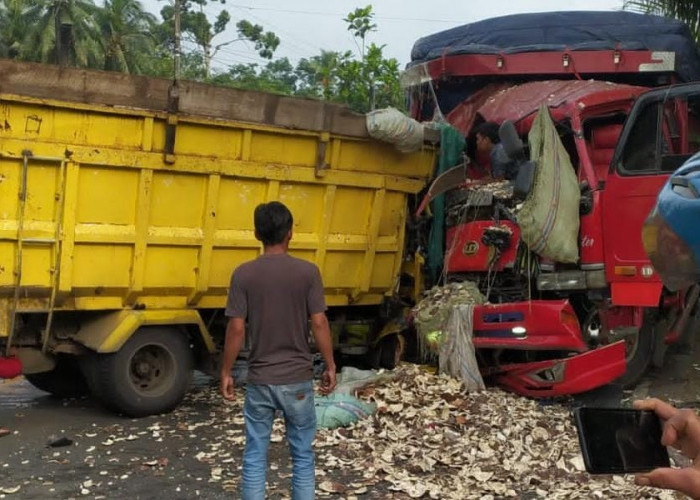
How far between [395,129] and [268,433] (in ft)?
→ 12.2

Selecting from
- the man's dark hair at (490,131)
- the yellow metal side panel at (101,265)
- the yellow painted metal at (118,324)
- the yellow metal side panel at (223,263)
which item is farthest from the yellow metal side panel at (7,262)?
the man's dark hair at (490,131)

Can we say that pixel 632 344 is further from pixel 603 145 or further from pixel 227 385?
pixel 227 385

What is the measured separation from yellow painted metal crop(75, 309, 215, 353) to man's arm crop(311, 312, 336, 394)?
7.69ft

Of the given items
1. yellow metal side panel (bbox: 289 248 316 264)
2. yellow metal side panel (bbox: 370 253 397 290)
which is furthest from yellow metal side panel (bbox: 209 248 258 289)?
yellow metal side panel (bbox: 370 253 397 290)

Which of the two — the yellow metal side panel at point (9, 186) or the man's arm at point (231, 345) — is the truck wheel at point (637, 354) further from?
the yellow metal side panel at point (9, 186)

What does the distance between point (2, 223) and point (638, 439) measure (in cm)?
488

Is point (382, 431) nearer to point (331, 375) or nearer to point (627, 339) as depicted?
point (331, 375)

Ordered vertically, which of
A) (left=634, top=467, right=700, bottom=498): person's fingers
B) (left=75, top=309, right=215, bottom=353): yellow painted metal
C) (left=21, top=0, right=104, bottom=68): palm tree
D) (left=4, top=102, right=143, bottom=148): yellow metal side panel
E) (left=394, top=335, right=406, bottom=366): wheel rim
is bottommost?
(left=394, top=335, right=406, bottom=366): wheel rim

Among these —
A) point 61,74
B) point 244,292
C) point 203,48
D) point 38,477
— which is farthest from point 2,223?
point 203,48

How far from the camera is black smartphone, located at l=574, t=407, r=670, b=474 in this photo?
165 centimetres

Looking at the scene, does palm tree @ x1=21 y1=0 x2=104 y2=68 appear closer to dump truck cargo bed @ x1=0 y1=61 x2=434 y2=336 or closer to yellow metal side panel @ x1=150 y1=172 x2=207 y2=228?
dump truck cargo bed @ x1=0 y1=61 x2=434 y2=336

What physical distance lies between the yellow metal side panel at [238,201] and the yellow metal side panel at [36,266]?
1294mm

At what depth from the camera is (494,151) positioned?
7.08 m

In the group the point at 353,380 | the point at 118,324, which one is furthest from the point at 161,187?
the point at 353,380
